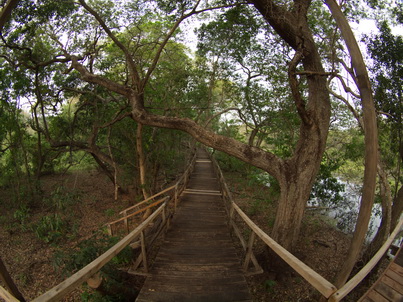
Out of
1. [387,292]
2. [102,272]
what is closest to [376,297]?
[387,292]

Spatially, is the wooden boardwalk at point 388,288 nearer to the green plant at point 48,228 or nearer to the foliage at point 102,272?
the foliage at point 102,272

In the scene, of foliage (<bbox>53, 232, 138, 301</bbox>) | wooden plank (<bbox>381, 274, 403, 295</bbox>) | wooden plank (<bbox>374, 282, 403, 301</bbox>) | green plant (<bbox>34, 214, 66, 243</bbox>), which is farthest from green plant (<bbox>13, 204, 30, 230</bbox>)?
wooden plank (<bbox>381, 274, 403, 295</bbox>)

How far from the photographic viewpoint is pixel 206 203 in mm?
7660

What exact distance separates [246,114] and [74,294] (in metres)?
11.6

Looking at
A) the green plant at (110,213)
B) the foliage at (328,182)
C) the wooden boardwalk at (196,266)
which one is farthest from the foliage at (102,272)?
the foliage at (328,182)

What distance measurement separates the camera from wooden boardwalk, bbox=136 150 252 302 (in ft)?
9.66

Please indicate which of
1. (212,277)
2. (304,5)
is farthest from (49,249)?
(304,5)

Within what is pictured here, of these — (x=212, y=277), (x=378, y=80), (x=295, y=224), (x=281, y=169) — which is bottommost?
(x=212, y=277)

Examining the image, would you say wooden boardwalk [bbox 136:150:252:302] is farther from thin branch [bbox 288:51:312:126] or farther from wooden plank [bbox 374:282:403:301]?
thin branch [bbox 288:51:312:126]

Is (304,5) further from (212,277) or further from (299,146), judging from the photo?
(212,277)

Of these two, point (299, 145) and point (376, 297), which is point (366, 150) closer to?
point (299, 145)

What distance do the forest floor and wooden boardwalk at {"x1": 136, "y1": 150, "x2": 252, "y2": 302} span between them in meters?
0.63

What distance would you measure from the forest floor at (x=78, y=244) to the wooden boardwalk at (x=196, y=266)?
2.06 feet

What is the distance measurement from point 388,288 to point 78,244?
472 centimetres
